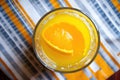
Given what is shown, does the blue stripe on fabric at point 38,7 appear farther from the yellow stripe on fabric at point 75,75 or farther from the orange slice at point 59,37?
the yellow stripe on fabric at point 75,75

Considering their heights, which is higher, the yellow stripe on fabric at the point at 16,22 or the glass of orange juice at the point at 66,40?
the yellow stripe on fabric at the point at 16,22

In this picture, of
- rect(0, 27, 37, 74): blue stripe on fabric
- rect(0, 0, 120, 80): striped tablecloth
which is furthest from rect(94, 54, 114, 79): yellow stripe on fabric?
rect(0, 27, 37, 74): blue stripe on fabric

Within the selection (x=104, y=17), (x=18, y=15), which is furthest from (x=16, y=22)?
(x=104, y=17)

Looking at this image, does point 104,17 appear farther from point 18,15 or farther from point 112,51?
point 18,15

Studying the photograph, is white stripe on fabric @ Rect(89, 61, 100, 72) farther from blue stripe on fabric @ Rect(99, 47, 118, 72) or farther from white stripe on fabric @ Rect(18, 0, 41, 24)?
white stripe on fabric @ Rect(18, 0, 41, 24)

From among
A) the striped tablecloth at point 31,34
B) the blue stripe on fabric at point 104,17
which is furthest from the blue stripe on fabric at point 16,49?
the blue stripe on fabric at point 104,17

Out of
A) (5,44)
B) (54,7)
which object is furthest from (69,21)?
(5,44)

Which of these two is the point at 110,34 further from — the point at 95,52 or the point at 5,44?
the point at 5,44
